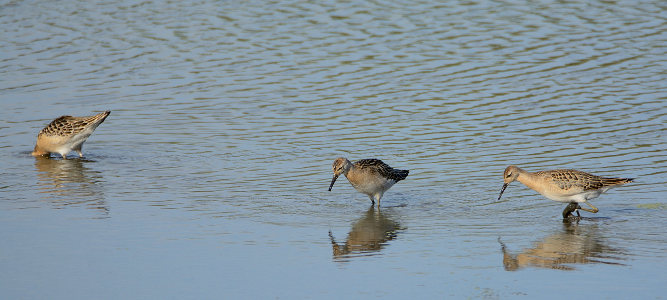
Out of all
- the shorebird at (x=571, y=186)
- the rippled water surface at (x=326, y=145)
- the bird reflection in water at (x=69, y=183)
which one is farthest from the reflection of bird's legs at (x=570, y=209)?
the bird reflection in water at (x=69, y=183)

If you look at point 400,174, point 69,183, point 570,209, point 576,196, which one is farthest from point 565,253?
point 69,183

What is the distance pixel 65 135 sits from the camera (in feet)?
56.1

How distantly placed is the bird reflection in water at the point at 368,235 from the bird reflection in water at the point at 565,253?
1360 mm

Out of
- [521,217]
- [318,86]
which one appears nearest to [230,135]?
[318,86]

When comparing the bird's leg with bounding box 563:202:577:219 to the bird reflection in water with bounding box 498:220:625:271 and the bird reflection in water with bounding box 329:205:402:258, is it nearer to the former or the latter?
the bird reflection in water with bounding box 498:220:625:271

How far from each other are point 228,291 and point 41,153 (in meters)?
8.11

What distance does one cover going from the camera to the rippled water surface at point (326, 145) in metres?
10.9

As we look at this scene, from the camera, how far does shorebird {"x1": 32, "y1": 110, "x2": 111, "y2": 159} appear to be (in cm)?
1709

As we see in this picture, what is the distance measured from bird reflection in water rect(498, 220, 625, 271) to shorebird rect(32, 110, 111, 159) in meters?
7.90

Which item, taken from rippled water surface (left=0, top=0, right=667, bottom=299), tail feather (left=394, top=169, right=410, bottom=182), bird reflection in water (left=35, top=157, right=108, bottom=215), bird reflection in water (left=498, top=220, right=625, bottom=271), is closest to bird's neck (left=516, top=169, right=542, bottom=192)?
rippled water surface (left=0, top=0, right=667, bottom=299)

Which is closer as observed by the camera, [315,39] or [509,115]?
[509,115]

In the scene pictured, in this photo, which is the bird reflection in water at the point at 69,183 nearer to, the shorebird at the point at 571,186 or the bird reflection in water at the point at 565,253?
the bird reflection in water at the point at 565,253

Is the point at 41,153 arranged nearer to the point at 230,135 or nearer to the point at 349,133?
the point at 230,135

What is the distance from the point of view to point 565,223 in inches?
521
